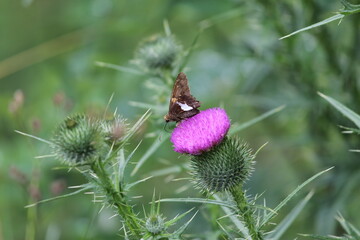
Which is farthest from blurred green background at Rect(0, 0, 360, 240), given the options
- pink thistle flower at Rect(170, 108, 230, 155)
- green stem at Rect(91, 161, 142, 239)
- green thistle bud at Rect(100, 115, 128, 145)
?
pink thistle flower at Rect(170, 108, 230, 155)

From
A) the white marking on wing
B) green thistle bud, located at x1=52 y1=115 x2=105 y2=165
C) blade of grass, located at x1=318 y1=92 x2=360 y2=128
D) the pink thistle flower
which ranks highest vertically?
green thistle bud, located at x1=52 y1=115 x2=105 y2=165

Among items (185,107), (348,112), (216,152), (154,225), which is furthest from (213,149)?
(348,112)

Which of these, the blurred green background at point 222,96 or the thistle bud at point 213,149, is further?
the blurred green background at point 222,96

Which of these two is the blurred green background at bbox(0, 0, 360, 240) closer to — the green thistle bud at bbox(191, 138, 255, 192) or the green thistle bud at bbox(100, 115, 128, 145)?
the green thistle bud at bbox(100, 115, 128, 145)

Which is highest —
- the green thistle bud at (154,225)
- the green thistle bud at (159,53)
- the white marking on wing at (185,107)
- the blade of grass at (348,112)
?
the green thistle bud at (159,53)

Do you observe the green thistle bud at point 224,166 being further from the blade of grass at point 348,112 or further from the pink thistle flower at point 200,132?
the blade of grass at point 348,112

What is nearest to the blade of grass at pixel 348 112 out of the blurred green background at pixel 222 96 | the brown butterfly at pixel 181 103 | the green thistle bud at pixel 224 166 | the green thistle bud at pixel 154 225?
the green thistle bud at pixel 224 166

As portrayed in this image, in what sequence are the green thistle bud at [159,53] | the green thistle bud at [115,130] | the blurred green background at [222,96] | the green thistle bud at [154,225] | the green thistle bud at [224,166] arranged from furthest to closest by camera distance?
the blurred green background at [222,96] → the green thistle bud at [159,53] → the green thistle bud at [115,130] → the green thistle bud at [224,166] → the green thistle bud at [154,225]

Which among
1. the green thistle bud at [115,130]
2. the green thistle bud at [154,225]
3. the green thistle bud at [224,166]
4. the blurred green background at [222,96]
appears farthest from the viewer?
the blurred green background at [222,96]
